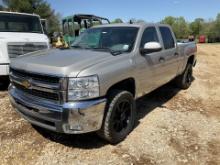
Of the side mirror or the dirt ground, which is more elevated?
the side mirror

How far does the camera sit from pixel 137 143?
4684mm

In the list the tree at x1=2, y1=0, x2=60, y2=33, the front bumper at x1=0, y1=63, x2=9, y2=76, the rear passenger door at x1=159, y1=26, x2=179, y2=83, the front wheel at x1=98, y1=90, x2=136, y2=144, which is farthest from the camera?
the tree at x1=2, y1=0, x2=60, y2=33

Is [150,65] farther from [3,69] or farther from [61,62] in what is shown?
[3,69]

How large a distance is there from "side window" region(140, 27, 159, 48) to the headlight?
1740mm

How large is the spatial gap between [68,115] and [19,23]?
5.75 metres

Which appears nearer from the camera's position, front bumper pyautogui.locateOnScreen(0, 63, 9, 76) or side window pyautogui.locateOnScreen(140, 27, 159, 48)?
side window pyautogui.locateOnScreen(140, 27, 159, 48)

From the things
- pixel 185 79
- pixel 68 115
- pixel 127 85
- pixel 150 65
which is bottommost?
pixel 185 79

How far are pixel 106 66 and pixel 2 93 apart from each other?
3.86 m

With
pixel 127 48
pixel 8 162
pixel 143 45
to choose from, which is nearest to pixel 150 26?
pixel 143 45

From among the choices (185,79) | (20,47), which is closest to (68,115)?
(20,47)

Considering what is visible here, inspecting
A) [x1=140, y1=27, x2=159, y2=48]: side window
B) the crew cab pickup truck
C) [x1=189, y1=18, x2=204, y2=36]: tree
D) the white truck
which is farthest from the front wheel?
[x1=189, y1=18, x2=204, y2=36]: tree

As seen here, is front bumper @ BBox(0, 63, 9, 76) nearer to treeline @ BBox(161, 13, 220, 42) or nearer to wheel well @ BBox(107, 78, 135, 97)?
wheel well @ BBox(107, 78, 135, 97)

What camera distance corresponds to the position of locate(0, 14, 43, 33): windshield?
324 inches

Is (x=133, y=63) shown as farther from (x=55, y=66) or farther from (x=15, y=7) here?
(x=15, y=7)
